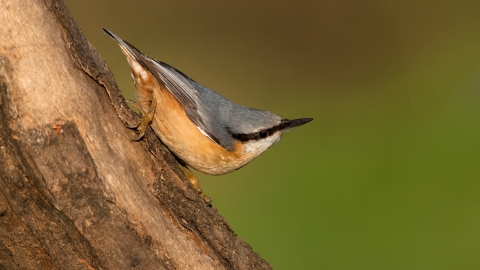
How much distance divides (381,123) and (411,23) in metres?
1.56

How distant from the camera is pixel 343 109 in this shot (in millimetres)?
7023

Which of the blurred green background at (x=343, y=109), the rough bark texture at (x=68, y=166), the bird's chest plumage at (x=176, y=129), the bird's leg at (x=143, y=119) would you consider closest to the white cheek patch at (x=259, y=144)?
the bird's chest plumage at (x=176, y=129)

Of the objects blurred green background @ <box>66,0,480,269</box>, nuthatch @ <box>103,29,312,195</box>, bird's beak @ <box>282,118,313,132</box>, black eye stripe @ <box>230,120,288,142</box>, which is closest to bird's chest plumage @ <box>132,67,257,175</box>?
nuthatch @ <box>103,29,312,195</box>

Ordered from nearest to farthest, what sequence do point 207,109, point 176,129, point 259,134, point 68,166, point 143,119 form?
point 68,166, point 143,119, point 176,129, point 207,109, point 259,134

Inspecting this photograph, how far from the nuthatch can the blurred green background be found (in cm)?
196

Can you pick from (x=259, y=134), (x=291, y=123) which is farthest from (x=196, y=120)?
Answer: (x=291, y=123)

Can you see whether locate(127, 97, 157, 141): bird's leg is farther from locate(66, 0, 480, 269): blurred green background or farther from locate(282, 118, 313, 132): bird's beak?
locate(66, 0, 480, 269): blurred green background

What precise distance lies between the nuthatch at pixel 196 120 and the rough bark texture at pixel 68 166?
1.53 ft

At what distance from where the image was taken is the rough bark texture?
174 cm

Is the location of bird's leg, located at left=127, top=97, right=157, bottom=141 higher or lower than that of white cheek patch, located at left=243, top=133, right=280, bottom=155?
higher

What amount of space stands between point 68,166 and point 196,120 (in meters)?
0.97

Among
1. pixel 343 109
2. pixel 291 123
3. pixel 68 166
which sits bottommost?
pixel 68 166

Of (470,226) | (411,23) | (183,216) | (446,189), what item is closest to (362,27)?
(411,23)

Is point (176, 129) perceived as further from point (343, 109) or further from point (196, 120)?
point (343, 109)
